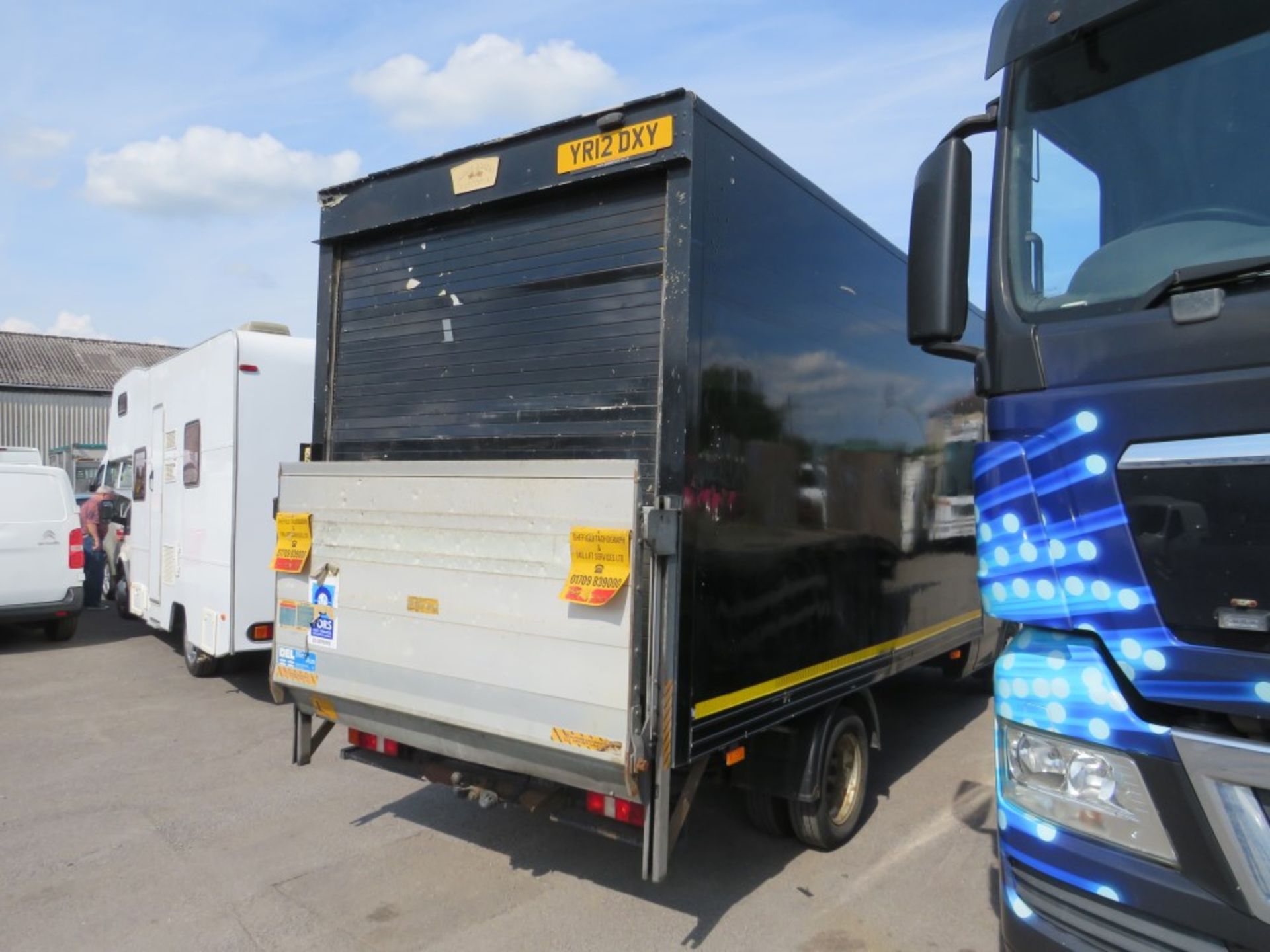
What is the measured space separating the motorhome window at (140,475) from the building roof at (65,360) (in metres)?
23.3

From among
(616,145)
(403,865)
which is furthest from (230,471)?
(616,145)

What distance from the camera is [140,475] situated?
9.85 meters

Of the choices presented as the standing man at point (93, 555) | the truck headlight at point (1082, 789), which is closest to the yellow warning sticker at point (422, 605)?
the truck headlight at point (1082, 789)

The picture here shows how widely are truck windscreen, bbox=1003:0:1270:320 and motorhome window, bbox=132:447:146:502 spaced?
9.35m

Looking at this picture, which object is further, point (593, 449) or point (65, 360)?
point (65, 360)

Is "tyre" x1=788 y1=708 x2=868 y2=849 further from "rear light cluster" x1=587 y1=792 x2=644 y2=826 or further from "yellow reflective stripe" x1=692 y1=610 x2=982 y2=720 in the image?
"rear light cluster" x1=587 y1=792 x2=644 y2=826

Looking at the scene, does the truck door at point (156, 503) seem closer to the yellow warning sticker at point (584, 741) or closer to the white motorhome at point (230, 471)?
the white motorhome at point (230, 471)

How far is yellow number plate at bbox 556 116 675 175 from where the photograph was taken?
138 inches

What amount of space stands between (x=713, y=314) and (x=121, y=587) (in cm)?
1140

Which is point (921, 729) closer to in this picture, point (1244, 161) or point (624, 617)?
point (624, 617)

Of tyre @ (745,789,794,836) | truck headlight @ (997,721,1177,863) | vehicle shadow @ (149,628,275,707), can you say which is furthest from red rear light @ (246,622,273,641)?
truck headlight @ (997,721,1177,863)

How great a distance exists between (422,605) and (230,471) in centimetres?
396

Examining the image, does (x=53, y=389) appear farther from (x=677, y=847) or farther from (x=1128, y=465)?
(x=1128, y=465)

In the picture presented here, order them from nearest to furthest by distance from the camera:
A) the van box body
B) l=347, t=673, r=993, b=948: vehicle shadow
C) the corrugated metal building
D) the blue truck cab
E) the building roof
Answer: the blue truck cab → the van box body → l=347, t=673, r=993, b=948: vehicle shadow → the corrugated metal building → the building roof
